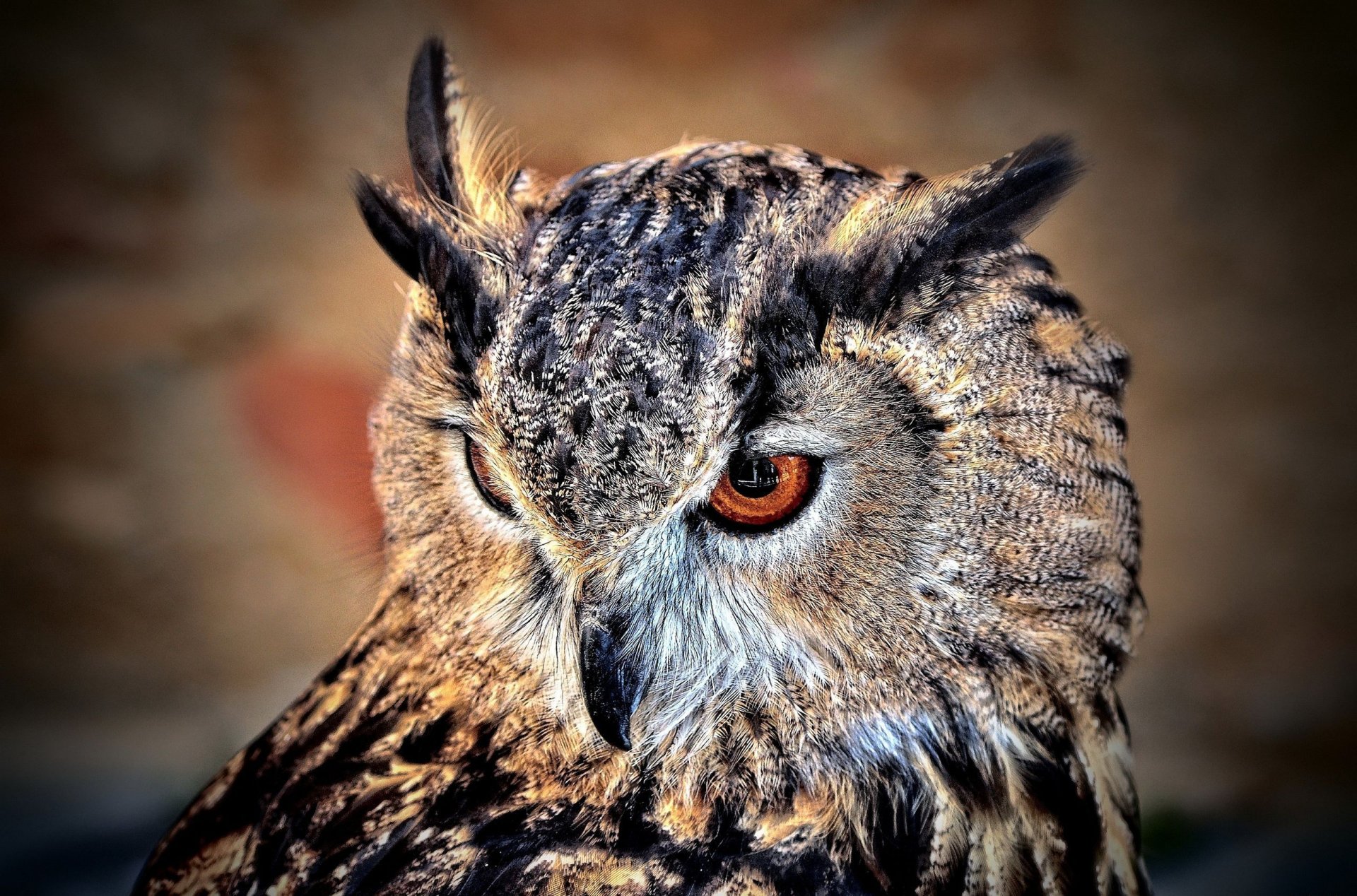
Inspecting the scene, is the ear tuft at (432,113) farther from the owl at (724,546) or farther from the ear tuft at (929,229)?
the ear tuft at (929,229)

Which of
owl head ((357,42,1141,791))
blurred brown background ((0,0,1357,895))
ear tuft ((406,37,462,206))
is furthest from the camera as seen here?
blurred brown background ((0,0,1357,895))

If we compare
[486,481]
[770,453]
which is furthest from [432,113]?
[770,453]

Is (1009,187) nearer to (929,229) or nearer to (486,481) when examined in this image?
(929,229)

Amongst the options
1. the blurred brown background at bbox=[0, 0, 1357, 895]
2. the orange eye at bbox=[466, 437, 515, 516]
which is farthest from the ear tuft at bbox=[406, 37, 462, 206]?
the blurred brown background at bbox=[0, 0, 1357, 895]

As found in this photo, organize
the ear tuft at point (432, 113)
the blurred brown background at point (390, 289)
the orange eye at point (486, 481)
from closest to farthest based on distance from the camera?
the orange eye at point (486, 481)
the ear tuft at point (432, 113)
the blurred brown background at point (390, 289)

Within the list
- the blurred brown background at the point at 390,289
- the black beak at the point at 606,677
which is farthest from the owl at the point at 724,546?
the blurred brown background at the point at 390,289

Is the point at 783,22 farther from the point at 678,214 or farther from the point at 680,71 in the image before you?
the point at 678,214

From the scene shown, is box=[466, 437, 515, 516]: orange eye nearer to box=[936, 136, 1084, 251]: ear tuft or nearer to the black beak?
the black beak
